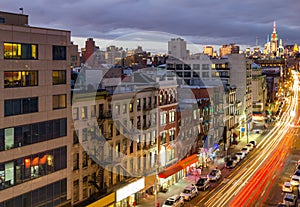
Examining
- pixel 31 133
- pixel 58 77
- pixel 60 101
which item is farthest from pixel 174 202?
pixel 58 77

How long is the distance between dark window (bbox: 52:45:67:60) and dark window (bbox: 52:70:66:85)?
1240 mm

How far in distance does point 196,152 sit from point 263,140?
111 feet

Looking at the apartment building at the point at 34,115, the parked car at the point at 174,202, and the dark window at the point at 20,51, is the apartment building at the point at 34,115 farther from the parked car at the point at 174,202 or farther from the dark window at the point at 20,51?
the parked car at the point at 174,202

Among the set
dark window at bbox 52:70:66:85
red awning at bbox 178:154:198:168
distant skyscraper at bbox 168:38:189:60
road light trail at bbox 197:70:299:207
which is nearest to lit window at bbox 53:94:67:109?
dark window at bbox 52:70:66:85

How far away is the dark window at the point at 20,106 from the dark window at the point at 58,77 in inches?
107

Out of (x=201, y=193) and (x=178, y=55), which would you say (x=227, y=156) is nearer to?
(x=201, y=193)

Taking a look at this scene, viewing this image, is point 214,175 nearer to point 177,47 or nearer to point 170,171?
point 170,171

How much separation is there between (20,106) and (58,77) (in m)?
4.92

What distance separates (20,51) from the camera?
96.9 feet

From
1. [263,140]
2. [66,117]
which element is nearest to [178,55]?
[263,140]

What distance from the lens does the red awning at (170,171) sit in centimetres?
4775

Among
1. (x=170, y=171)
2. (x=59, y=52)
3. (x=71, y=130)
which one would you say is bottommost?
(x=170, y=171)

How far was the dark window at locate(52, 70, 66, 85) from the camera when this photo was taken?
32750mm

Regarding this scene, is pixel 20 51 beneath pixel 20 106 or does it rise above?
above
